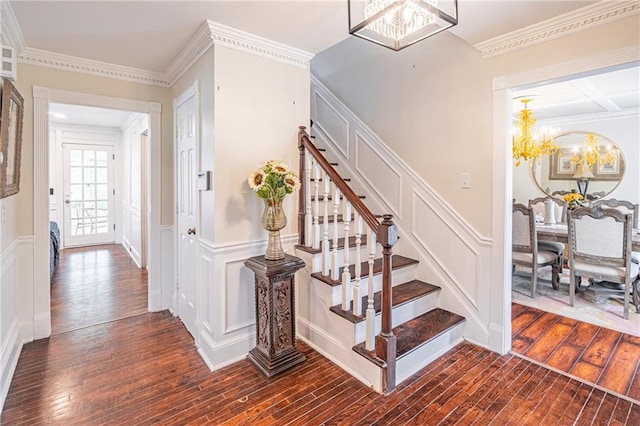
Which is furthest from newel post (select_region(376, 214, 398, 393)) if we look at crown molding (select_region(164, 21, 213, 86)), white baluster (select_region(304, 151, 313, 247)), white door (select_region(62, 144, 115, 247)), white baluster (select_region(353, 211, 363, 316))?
white door (select_region(62, 144, 115, 247))

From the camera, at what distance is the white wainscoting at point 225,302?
8.03 ft

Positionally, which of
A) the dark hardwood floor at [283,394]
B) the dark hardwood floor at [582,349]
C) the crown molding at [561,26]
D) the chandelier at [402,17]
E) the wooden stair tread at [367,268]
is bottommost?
the dark hardwood floor at [283,394]

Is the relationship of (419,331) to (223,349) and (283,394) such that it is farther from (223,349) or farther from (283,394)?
(223,349)

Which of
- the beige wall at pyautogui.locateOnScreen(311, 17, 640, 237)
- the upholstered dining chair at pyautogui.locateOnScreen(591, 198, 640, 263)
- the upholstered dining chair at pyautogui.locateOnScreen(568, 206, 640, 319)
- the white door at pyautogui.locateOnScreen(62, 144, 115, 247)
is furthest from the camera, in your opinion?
the white door at pyautogui.locateOnScreen(62, 144, 115, 247)

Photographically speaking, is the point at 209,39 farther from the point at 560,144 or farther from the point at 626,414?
the point at 560,144

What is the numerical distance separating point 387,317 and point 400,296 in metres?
0.68

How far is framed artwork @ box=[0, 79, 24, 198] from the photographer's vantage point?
1926 mm

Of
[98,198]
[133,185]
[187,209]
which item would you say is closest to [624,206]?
[187,209]

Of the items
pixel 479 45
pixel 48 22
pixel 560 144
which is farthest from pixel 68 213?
pixel 560 144

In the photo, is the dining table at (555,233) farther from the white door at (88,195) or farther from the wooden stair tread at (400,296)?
the white door at (88,195)

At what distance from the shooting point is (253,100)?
2.55 m

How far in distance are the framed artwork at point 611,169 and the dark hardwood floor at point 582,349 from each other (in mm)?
3691

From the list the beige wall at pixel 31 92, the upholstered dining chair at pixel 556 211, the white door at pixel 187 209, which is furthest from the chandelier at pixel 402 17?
the upholstered dining chair at pixel 556 211

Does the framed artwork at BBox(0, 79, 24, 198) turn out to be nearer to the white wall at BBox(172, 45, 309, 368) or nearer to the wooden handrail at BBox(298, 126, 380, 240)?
the white wall at BBox(172, 45, 309, 368)
